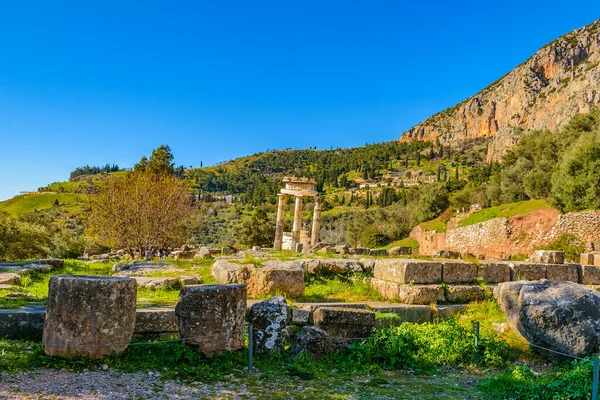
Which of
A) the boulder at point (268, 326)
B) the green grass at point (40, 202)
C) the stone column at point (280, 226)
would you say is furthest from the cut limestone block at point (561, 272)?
the green grass at point (40, 202)

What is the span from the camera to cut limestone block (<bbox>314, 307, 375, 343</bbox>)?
330 inches

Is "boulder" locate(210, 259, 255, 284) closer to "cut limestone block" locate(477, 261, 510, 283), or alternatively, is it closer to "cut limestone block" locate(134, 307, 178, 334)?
"cut limestone block" locate(134, 307, 178, 334)

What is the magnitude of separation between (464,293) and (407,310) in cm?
197

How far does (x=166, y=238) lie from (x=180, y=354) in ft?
77.1

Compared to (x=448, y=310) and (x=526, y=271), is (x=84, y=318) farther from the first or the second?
(x=526, y=271)

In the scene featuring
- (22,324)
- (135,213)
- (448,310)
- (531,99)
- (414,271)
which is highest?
(531,99)

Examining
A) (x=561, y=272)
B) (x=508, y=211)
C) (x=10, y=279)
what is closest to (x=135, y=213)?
(x=10, y=279)

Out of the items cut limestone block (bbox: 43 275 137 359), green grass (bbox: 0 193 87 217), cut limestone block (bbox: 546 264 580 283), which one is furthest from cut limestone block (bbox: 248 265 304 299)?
green grass (bbox: 0 193 87 217)

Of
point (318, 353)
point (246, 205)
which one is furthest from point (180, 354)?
point (246, 205)

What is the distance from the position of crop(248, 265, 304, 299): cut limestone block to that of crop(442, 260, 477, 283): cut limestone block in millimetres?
3566

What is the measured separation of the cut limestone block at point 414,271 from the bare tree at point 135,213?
19.4 metres

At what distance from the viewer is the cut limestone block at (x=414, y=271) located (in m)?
10.6

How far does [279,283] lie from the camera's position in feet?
33.4

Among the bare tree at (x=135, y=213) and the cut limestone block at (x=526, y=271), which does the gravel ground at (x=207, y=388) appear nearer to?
the cut limestone block at (x=526, y=271)
